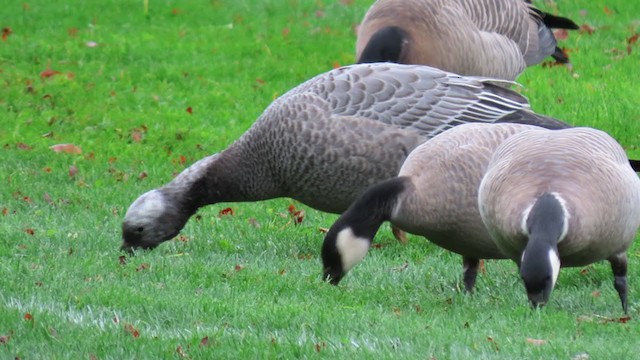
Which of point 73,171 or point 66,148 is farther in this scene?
point 66,148

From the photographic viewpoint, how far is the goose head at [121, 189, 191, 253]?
869 cm

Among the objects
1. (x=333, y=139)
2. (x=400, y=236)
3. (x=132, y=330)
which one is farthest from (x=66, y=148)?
(x=132, y=330)

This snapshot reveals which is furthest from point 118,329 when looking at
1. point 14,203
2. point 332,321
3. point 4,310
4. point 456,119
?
point 14,203

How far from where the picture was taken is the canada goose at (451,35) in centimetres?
1045

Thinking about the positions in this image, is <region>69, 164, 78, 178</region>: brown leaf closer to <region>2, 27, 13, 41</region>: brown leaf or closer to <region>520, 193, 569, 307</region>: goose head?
<region>2, 27, 13, 41</region>: brown leaf

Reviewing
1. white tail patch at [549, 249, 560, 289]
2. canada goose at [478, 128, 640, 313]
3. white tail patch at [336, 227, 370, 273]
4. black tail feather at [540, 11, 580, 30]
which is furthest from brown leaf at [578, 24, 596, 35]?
white tail patch at [549, 249, 560, 289]

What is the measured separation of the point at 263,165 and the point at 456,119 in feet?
4.92

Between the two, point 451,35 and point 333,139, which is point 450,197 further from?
point 451,35

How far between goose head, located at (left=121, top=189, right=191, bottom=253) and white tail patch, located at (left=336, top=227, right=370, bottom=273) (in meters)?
2.41

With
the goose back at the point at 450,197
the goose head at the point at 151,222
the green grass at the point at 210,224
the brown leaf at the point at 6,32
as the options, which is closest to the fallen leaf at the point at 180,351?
the green grass at the point at 210,224

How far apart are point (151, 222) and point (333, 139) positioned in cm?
149

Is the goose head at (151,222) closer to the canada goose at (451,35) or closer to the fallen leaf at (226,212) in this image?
the fallen leaf at (226,212)

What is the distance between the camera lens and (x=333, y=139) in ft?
28.1

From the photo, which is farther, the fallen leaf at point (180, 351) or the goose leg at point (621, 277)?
the goose leg at point (621, 277)
